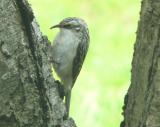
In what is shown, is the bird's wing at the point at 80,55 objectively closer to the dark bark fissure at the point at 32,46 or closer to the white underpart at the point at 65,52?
the white underpart at the point at 65,52

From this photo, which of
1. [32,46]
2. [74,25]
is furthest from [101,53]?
[32,46]

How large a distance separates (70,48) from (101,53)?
4.03 meters

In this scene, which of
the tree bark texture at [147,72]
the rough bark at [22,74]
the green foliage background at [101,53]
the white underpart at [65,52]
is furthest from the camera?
the green foliage background at [101,53]

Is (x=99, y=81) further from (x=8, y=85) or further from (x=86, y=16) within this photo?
(x=8, y=85)

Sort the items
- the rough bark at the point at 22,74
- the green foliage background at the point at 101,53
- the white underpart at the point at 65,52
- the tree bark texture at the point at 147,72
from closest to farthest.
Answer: the tree bark texture at the point at 147,72 < the rough bark at the point at 22,74 < the white underpart at the point at 65,52 < the green foliage background at the point at 101,53

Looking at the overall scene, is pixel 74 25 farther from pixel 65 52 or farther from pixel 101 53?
pixel 101 53

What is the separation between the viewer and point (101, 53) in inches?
371

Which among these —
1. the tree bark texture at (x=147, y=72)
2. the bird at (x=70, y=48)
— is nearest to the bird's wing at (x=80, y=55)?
the bird at (x=70, y=48)

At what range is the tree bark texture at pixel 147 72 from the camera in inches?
128

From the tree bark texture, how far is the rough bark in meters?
0.39

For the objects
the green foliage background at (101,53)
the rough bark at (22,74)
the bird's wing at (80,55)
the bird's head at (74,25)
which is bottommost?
the green foliage background at (101,53)

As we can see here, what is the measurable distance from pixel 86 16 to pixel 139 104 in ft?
22.6

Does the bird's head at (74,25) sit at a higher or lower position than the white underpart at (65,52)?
higher

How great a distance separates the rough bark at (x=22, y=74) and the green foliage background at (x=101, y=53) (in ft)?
12.9
